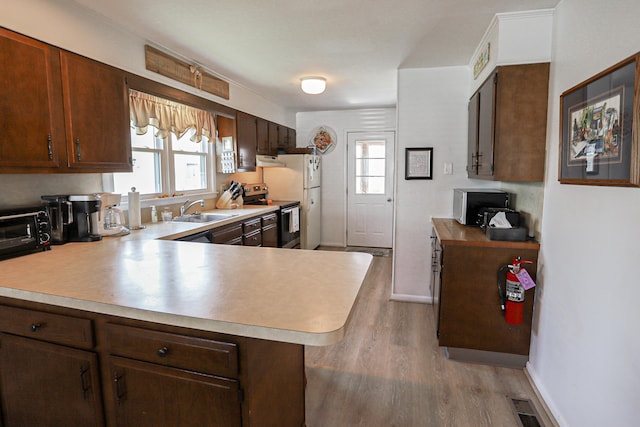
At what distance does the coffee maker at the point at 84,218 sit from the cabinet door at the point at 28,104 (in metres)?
0.29

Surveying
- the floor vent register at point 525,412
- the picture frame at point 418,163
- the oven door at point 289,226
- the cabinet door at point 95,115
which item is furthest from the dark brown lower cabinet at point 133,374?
the oven door at point 289,226

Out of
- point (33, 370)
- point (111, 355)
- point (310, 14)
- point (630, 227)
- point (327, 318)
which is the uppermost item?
point (310, 14)

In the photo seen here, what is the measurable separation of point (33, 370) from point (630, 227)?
2.54 metres

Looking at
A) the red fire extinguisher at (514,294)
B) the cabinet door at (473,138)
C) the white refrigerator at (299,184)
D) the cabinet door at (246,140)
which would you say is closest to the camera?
the red fire extinguisher at (514,294)

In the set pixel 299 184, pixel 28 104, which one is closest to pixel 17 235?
pixel 28 104

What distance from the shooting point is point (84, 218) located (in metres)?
2.30

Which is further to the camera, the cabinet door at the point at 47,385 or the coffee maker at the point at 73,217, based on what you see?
the coffee maker at the point at 73,217

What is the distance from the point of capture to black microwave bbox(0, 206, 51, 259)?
1.83 m

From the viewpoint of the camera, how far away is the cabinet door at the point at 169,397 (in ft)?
3.81

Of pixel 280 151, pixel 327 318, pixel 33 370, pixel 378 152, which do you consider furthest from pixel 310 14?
pixel 378 152

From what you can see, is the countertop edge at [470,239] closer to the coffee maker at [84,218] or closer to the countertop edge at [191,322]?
the countertop edge at [191,322]

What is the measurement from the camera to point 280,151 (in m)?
5.45

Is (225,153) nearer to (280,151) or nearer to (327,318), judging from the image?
(280,151)

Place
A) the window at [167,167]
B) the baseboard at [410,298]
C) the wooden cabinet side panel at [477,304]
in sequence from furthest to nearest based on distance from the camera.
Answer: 1. the baseboard at [410,298]
2. the window at [167,167]
3. the wooden cabinet side panel at [477,304]
